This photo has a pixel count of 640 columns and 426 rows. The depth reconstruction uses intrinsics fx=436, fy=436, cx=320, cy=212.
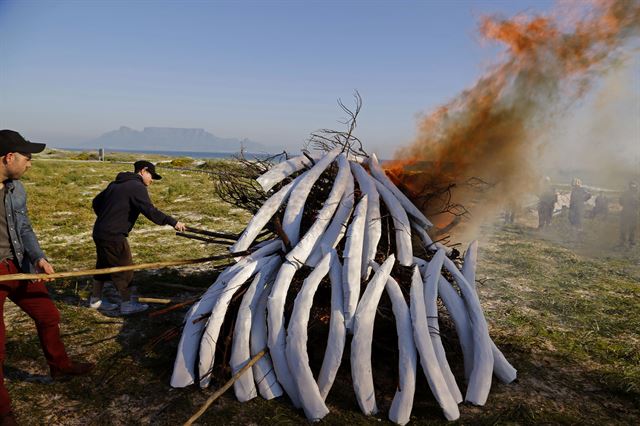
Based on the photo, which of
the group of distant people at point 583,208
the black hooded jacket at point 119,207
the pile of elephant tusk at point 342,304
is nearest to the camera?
the pile of elephant tusk at point 342,304

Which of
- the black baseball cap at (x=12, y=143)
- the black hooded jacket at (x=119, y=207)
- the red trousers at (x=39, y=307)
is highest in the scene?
the black baseball cap at (x=12, y=143)

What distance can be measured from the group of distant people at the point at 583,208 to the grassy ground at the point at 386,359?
18.2 ft

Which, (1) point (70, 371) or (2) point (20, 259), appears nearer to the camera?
(2) point (20, 259)

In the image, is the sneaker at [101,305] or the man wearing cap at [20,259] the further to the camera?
the sneaker at [101,305]

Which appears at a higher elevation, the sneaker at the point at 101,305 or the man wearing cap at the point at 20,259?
the man wearing cap at the point at 20,259

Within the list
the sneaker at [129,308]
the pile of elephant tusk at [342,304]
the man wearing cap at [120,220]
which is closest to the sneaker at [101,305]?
the man wearing cap at [120,220]

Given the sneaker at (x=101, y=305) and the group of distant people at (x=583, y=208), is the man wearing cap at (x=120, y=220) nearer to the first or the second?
the sneaker at (x=101, y=305)

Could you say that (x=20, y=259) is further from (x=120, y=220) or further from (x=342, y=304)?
(x=342, y=304)

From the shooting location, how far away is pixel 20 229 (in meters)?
4.03

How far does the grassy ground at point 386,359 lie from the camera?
390 cm

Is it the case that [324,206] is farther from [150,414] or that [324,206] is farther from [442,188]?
[150,414]

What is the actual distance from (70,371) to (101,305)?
205 cm

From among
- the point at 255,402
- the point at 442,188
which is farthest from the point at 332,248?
the point at 442,188

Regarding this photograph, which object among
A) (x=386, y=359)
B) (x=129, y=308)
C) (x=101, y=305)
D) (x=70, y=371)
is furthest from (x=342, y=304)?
(x=101, y=305)
